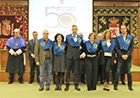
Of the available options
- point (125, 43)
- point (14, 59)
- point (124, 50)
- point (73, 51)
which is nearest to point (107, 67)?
point (124, 50)

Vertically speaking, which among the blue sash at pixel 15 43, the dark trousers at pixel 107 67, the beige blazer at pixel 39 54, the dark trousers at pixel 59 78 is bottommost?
the dark trousers at pixel 59 78

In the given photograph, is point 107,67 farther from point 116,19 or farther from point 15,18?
point 15,18

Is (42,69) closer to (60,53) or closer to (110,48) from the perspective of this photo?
(60,53)

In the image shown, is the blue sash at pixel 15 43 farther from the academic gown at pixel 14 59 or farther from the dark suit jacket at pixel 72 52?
the dark suit jacket at pixel 72 52

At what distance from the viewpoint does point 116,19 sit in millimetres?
6523

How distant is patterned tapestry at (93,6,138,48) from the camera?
21.2 feet

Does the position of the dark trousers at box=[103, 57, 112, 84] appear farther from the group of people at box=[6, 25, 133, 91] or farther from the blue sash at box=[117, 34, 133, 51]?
the blue sash at box=[117, 34, 133, 51]

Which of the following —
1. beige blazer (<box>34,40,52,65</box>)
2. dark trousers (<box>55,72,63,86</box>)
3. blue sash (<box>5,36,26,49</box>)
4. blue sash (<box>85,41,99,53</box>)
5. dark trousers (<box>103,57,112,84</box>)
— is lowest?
dark trousers (<box>55,72,63,86</box>)

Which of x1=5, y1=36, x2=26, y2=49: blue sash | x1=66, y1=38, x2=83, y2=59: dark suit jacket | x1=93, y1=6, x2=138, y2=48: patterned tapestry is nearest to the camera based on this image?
x1=66, y1=38, x2=83, y2=59: dark suit jacket

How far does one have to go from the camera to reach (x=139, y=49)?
6.64 meters

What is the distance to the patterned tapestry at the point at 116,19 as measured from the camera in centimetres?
646

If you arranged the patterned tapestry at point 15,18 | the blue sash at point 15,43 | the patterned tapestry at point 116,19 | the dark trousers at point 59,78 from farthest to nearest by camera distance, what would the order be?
1. the patterned tapestry at point 116,19
2. the patterned tapestry at point 15,18
3. the blue sash at point 15,43
4. the dark trousers at point 59,78

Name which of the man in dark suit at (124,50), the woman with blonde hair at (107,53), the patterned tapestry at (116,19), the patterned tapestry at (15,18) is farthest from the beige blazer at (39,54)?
the patterned tapestry at (116,19)

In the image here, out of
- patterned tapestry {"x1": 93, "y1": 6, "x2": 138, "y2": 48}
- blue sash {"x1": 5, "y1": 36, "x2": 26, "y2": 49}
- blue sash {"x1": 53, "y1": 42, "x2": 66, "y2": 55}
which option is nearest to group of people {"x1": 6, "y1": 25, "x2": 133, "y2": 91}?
blue sash {"x1": 53, "y1": 42, "x2": 66, "y2": 55}
